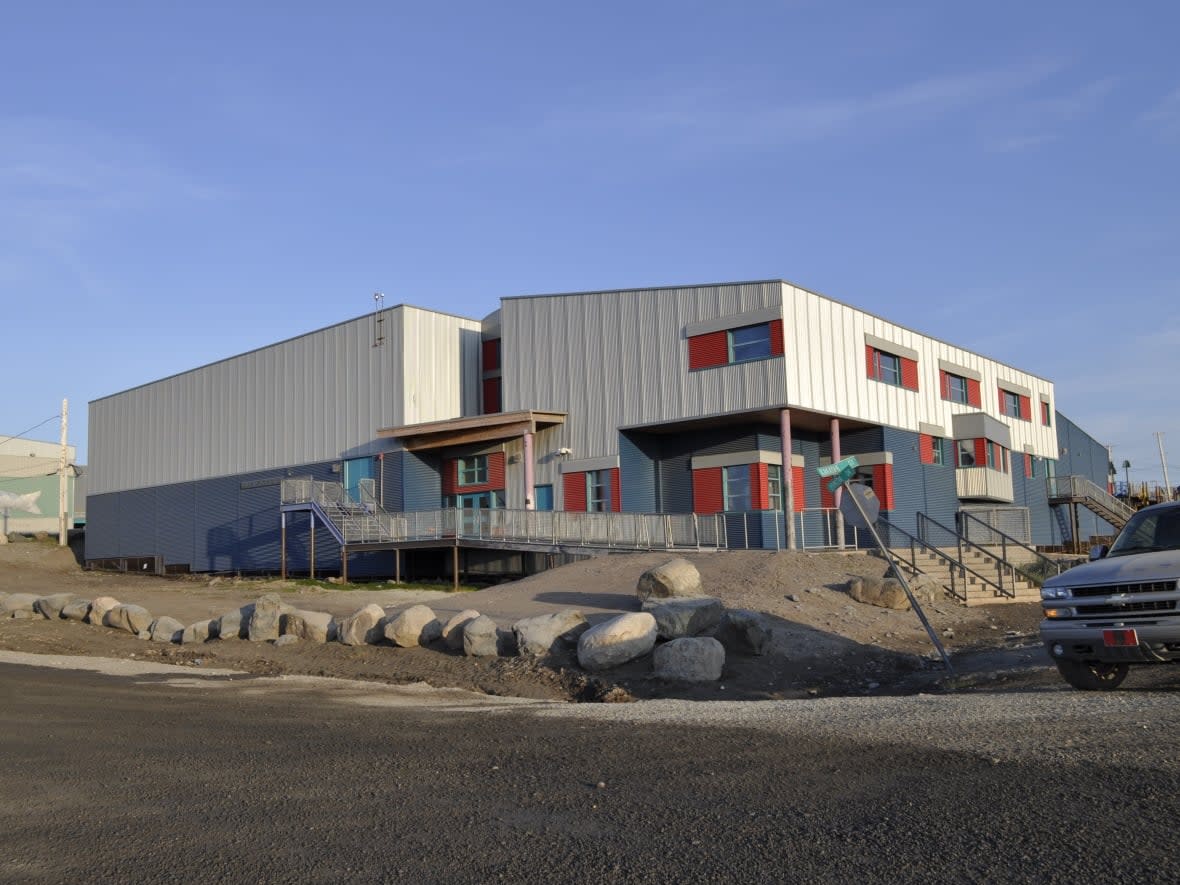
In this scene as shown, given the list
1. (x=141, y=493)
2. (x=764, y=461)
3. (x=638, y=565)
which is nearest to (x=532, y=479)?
(x=764, y=461)

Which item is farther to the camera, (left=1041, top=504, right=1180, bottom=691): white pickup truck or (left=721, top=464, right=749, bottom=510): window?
(left=721, top=464, right=749, bottom=510): window

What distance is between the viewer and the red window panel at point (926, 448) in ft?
120

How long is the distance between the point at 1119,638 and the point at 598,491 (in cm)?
2416

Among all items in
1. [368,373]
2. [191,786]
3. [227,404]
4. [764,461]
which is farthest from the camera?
[227,404]

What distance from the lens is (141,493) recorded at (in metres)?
49.1

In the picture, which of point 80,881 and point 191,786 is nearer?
point 80,881

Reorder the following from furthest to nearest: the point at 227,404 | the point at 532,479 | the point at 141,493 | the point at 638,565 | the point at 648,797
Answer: the point at 141,493
the point at 227,404
the point at 532,479
the point at 638,565
the point at 648,797

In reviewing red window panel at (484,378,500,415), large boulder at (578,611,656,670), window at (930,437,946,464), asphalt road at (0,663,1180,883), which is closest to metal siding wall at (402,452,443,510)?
red window panel at (484,378,500,415)

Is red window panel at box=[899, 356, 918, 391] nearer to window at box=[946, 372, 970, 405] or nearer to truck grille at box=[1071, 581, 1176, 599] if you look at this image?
window at box=[946, 372, 970, 405]

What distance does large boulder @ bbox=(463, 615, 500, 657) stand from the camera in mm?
15859

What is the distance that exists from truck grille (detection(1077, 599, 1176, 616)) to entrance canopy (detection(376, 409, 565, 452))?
2422cm

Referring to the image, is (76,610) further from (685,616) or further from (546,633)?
(685,616)

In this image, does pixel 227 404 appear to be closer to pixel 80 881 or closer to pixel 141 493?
pixel 141 493

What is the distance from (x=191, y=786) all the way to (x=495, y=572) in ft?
93.3
